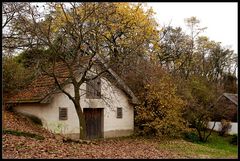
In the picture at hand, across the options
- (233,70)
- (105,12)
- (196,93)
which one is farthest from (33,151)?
(233,70)

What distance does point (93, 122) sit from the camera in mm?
25641

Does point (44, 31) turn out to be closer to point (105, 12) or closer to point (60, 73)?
point (105, 12)

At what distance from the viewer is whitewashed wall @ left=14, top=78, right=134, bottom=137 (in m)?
23.0

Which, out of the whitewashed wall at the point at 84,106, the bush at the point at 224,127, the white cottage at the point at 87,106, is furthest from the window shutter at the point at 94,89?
the bush at the point at 224,127

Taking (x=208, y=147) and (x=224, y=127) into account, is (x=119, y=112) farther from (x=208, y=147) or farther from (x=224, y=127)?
(x=224, y=127)

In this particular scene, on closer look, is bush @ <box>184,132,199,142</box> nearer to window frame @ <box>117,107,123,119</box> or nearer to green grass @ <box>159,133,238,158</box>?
green grass @ <box>159,133,238,158</box>

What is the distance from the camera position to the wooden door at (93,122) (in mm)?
25297

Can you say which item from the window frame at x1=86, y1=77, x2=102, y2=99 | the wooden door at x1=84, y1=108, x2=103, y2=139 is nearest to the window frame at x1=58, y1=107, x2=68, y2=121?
the wooden door at x1=84, y1=108, x2=103, y2=139

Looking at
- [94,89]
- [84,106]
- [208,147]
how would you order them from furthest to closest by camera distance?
[208,147], [94,89], [84,106]

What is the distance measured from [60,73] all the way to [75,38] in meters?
5.09

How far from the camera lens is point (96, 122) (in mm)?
25812

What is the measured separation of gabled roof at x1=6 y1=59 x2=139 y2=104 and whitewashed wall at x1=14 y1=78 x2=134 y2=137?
54 centimetres

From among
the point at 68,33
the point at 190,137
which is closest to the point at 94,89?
the point at 68,33

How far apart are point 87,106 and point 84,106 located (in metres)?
0.27
